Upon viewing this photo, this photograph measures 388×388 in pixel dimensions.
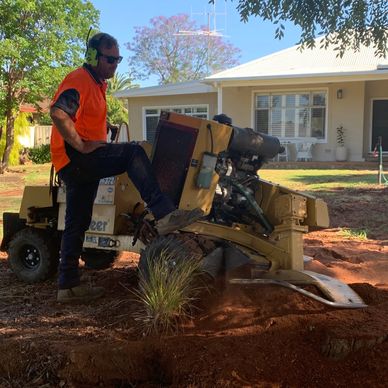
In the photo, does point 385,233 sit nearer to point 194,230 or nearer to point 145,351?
point 194,230

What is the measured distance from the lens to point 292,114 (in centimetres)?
2073

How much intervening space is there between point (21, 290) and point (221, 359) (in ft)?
8.82

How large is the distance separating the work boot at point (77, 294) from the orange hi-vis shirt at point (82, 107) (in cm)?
100

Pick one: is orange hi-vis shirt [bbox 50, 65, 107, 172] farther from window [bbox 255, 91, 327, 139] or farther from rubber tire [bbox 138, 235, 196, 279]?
window [bbox 255, 91, 327, 139]

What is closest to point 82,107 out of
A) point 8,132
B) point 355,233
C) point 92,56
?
point 92,56

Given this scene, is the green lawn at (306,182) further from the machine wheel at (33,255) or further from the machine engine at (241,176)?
the machine engine at (241,176)

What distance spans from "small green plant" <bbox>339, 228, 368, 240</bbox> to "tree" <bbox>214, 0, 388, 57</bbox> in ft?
9.15

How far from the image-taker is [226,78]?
1970cm

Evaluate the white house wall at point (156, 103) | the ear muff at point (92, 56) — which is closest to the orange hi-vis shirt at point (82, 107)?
the ear muff at point (92, 56)

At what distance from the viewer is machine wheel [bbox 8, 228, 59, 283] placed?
5.18 metres

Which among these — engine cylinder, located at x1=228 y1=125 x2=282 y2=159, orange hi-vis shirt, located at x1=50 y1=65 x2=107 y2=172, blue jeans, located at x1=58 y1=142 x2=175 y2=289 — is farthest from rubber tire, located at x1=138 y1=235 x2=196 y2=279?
orange hi-vis shirt, located at x1=50 y1=65 x2=107 y2=172

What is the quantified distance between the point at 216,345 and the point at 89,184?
71.5 inches

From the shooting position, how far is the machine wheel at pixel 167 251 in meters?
3.62

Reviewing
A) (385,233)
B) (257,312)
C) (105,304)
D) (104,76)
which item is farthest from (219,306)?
(385,233)
